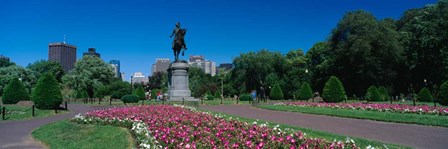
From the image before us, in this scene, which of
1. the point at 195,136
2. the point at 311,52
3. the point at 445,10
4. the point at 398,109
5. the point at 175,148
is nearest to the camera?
the point at 175,148

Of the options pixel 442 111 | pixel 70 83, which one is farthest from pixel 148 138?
pixel 70 83

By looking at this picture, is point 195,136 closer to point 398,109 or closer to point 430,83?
point 398,109

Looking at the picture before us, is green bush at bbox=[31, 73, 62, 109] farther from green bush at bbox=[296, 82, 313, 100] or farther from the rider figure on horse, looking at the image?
green bush at bbox=[296, 82, 313, 100]

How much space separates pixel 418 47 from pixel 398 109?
3237 cm

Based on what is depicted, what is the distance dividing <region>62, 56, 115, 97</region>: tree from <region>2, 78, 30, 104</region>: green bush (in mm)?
40829

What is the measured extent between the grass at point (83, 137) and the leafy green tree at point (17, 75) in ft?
207

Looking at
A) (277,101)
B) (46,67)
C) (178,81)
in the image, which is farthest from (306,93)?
(46,67)

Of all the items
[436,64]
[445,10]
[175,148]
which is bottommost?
[175,148]

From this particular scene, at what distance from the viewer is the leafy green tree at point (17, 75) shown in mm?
68000

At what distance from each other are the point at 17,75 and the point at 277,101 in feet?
184

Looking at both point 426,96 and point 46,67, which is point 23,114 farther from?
point 46,67

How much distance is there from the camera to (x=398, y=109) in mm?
20188

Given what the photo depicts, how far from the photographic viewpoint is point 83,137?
1185 cm

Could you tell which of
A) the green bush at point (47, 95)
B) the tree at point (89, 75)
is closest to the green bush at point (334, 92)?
the green bush at point (47, 95)
